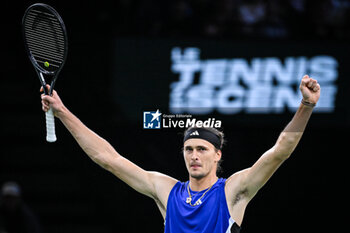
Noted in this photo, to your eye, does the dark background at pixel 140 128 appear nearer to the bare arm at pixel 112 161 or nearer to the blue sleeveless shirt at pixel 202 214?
the bare arm at pixel 112 161

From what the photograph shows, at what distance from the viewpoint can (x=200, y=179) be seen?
557 cm

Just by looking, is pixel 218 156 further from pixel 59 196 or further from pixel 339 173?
pixel 59 196

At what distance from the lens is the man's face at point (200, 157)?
546 cm

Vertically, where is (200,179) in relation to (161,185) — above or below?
above

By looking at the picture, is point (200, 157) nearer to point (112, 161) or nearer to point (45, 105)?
point (112, 161)

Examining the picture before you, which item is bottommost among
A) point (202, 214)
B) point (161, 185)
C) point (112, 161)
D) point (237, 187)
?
point (202, 214)

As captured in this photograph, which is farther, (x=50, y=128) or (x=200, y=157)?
(x=200, y=157)

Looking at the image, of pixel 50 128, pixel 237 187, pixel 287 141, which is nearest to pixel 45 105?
pixel 50 128

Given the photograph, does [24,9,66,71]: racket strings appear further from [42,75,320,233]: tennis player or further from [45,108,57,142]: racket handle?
[45,108,57,142]: racket handle

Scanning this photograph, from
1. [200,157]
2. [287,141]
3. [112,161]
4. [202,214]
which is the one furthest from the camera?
[112,161]

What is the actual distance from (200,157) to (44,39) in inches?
65.2
